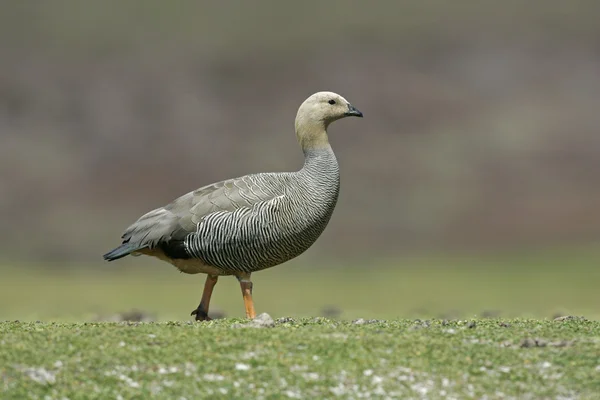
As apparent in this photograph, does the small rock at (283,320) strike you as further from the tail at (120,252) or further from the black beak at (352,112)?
the black beak at (352,112)

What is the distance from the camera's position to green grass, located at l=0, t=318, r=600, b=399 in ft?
28.7

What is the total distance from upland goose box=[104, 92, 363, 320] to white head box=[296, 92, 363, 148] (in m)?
0.23

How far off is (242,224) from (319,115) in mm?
2179

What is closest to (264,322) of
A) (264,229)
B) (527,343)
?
(264,229)

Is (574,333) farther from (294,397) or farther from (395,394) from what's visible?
(294,397)

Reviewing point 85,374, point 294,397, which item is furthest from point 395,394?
point 85,374

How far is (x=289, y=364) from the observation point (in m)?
9.31

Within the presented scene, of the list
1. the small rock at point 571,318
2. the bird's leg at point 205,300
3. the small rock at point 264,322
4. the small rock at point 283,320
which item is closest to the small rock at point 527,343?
the small rock at point 264,322

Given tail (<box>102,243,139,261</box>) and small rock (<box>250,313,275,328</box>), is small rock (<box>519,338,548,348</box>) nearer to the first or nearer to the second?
small rock (<box>250,313,275,328</box>)

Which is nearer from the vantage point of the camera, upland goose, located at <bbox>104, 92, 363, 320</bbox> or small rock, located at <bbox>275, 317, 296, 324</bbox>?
small rock, located at <bbox>275, 317, 296, 324</bbox>

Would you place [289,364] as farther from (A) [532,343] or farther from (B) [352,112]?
(B) [352,112]

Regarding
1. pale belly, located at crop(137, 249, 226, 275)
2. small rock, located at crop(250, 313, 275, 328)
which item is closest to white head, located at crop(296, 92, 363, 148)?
pale belly, located at crop(137, 249, 226, 275)

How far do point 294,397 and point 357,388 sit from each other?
60 cm

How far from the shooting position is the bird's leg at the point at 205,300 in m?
14.4
